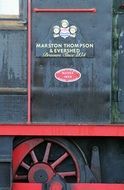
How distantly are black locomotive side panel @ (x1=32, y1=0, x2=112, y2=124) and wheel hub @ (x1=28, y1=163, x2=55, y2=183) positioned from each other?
1.63 feet

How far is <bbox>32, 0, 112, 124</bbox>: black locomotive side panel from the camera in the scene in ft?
12.9

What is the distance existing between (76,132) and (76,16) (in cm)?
108

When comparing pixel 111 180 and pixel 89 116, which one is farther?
pixel 111 180

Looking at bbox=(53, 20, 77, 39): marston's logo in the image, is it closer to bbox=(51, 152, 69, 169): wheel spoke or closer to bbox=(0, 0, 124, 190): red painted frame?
bbox=(0, 0, 124, 190): red painted frame

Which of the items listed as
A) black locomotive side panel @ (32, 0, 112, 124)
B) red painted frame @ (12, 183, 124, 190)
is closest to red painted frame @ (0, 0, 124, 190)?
black locomotive side panel @ (32, 0, 112, 124)

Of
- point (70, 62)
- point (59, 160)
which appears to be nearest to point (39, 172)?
point (59, 160)

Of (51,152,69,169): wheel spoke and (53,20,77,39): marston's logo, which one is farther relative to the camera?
(51,152,69,169): wheel spoke

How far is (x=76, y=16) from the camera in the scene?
12.9 ft

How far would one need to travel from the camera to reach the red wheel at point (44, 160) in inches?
162

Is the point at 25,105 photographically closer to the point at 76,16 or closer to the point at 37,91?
the point at 37,91

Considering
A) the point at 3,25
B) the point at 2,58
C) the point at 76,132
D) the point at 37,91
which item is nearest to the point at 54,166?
the point at 76,132

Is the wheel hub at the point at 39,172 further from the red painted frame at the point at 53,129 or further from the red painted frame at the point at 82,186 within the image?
the red painted frame at the point at 53,129

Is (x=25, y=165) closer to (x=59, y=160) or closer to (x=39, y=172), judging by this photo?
(x=39, y=172)

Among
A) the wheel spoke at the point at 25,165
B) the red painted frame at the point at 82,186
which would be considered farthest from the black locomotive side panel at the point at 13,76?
the red painted frame at the point at 82,186
